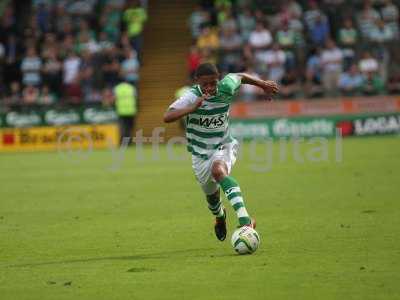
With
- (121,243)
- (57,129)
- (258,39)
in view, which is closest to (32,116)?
(57,129)

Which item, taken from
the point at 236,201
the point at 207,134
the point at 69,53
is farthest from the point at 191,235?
the point at 69,53

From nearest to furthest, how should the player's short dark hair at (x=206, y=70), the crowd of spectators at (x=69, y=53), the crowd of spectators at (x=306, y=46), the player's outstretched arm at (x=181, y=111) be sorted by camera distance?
the player's outstretched arm at (x=181, y=111)
the player's short dark hair at (x=206, y=70)
the crowd of spectators at (x=306, y=46)
the crowd of spectators at (x=69, y=53)

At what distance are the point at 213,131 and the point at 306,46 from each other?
2172 centimetres

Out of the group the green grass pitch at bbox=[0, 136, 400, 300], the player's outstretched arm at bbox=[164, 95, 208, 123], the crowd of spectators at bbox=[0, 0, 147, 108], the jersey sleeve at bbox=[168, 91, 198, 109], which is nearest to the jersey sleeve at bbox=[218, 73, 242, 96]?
the jersey sleeve at bbox=[168, 91, 198, 109]

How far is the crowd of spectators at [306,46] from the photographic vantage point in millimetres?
32344

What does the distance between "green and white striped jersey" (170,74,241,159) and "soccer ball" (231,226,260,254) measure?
1288mm

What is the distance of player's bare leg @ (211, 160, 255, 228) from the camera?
11125 mm

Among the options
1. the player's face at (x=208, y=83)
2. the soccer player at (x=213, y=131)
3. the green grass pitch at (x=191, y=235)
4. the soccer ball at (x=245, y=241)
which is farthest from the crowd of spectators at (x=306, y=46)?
the soccer ball at (x=245, y=241)

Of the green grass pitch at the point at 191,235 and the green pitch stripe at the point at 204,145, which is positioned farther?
the green pitch stripe at the point at 204,145

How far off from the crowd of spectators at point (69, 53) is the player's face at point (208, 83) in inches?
840

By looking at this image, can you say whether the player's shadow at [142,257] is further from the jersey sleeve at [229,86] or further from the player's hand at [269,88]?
the player's hand at [269,88]

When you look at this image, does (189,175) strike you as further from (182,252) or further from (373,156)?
(182,252)

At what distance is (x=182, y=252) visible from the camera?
11.5 meters

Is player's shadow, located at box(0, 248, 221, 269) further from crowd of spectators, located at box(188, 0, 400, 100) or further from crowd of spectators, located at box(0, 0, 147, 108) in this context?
crowd of spectators, located at box(0, 0, 147, 108)
